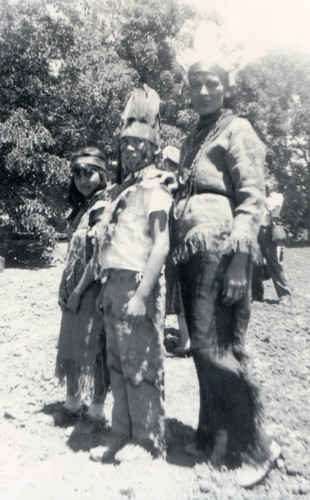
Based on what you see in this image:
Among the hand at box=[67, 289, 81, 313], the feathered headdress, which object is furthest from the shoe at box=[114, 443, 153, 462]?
the feathered headdress

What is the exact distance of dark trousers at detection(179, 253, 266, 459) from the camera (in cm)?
234

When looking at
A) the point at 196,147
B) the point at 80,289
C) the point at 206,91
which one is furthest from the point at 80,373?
the point at 206,91

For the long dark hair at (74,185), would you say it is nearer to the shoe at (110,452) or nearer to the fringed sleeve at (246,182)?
the fringed sleeve at (246,182)

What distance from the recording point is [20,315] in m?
6.48

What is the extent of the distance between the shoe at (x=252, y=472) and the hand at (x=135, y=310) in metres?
0.87

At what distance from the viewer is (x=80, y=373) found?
119 inches

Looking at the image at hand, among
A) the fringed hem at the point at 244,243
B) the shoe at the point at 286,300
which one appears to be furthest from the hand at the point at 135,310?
the shoe at the point at 286,300

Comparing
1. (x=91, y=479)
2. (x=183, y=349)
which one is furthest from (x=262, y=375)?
(x=91, y=479)

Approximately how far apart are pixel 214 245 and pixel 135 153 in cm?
66

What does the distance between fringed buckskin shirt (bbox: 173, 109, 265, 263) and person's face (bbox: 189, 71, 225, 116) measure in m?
0.06

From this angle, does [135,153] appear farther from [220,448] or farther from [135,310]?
[220,448]

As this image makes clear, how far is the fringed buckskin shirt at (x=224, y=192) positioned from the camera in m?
2.26

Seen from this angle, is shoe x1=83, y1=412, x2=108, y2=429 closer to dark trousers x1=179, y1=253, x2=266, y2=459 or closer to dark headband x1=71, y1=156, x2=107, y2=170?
dark trousers x1=179, y1=253, x2=266, y2=459

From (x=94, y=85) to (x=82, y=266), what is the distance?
10783 mm
